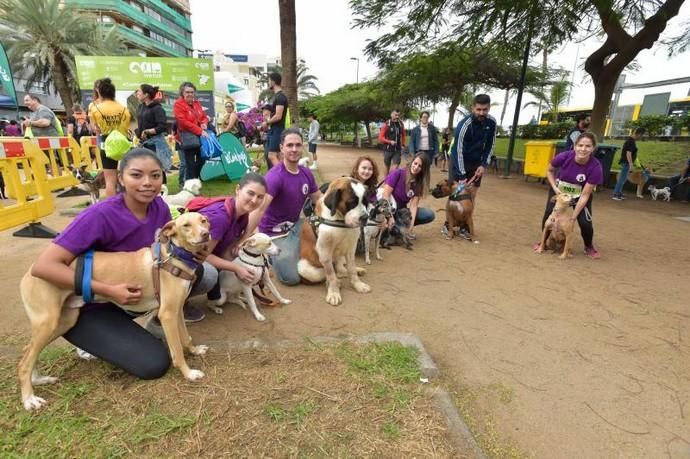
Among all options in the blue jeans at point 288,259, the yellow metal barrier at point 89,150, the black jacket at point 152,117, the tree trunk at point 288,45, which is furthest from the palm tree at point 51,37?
the blue jeans at point 288,259

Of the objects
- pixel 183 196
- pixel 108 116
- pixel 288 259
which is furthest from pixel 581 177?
pixel 108 116

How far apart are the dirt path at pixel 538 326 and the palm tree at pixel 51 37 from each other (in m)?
25.3

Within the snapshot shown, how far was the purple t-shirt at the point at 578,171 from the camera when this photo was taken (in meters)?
5.07

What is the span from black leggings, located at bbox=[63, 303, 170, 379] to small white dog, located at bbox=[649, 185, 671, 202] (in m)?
12.4

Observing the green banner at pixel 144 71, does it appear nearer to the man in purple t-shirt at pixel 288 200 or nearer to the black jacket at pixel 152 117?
the black jacket at pixel 152 117

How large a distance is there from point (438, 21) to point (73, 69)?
83.5 feet

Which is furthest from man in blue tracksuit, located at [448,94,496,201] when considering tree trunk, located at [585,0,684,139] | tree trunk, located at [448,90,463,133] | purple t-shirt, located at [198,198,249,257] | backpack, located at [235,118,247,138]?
tree trunk, located at [448,90,463,133]

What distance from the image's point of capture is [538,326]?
11.1 ft

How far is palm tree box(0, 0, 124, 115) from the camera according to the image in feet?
76.0

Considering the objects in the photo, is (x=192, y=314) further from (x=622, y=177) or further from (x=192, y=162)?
(x=622, y=177)

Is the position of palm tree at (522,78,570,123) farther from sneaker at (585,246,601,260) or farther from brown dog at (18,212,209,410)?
brown dog at (18,212,209,410)

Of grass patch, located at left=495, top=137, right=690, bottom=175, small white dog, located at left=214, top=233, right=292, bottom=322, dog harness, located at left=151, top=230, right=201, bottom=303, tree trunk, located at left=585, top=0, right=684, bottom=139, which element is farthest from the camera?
grass patch, located at left=495, top=137, right=690, bottom=175

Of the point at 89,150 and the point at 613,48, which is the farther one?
the point at 613,48

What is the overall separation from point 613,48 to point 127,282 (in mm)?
13571
